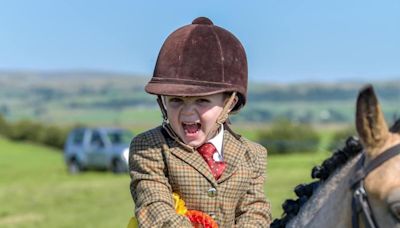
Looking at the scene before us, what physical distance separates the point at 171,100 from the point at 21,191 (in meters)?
19.3

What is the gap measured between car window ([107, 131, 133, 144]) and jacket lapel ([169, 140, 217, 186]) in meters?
25.6

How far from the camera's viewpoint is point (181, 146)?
141 inches

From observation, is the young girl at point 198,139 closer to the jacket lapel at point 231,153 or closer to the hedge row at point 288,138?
the jacket lapel at point 231,153

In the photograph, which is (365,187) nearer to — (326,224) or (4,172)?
(326,224)

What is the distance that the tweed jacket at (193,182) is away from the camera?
11.3 feet

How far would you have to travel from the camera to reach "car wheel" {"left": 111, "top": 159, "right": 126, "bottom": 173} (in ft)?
92.6

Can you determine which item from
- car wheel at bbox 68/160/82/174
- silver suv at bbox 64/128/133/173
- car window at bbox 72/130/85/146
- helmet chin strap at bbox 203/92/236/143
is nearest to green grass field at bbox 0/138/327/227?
car wheel at bbox 68/160/82/174

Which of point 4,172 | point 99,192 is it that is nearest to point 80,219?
point 99,192

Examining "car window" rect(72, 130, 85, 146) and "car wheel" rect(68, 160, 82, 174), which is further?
"car window" rect(72, 130, 85, 146)

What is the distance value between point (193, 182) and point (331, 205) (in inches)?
38.7

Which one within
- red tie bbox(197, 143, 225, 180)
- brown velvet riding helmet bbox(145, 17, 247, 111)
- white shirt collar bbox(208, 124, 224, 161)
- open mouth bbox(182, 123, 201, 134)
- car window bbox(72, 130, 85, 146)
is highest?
brown velvet riding helmet bbox(145, 17, 247, 111)

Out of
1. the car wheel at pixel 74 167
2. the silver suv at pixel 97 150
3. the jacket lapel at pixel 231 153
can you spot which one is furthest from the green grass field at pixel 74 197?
the jacket lapel at pixel 231 153

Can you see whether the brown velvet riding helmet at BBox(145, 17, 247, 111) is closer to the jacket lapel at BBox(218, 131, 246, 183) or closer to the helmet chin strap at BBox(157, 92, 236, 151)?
the helmet chin strap at BBox(157, 92, 236, 151)

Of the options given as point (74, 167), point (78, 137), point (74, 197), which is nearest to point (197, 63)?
point (74, 197)
